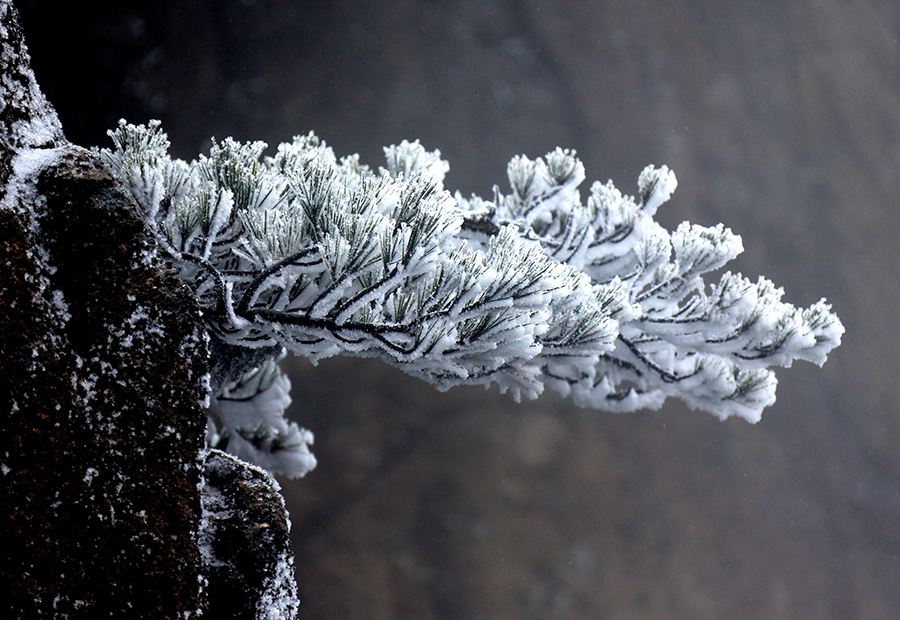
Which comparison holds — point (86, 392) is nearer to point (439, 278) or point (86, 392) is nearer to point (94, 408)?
point (94, 408)

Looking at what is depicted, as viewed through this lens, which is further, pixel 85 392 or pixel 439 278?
pixel 439 278

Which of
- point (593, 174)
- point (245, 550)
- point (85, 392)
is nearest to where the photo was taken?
point (85, 392)

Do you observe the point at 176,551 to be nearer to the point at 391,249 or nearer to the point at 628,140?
the point at 391,249

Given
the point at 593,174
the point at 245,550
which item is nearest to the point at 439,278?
the point at 245,550

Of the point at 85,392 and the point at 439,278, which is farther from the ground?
the point at 439,278

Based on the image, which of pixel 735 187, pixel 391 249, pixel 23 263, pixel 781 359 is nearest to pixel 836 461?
pixel 735 187

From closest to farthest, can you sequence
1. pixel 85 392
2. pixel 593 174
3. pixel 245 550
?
pixel 85 392 < pixel 245 550 < pixel 593 174

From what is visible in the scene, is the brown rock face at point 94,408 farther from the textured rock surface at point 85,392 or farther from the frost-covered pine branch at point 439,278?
the frost-covered pine branch at point 439,278

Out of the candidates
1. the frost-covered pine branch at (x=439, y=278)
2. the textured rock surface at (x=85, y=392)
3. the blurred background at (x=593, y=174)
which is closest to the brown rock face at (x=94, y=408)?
the textured rock surface at (x=85, y=392)
